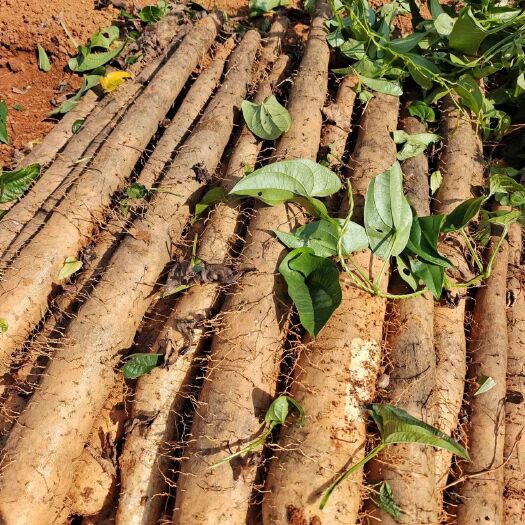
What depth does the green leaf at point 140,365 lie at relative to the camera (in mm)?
1733

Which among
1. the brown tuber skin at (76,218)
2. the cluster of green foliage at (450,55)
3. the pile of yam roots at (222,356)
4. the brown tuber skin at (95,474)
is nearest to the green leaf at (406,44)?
the cluster of green foliage at (450,55)

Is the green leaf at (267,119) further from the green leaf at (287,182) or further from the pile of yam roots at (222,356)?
the green leaf at (287,182)

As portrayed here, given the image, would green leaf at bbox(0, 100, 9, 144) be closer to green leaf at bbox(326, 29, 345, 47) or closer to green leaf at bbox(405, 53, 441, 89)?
green leaf at bbox(326, 29, 345, 47)

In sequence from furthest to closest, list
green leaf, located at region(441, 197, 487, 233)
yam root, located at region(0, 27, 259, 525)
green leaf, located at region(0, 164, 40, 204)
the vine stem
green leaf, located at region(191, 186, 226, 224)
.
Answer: green leaf, located at region(0, 164, 40, 204)
green leaf, located at region(191, 186, 226, 224)
green leaf, located at region(441, 197, 487, 233)
yam root, located at region(0, 27, 259, 525)
the vine stem

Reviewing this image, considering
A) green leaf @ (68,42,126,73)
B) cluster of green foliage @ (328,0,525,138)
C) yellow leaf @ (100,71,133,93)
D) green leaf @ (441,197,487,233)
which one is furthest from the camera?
green leaf @ (68,42,126,73)

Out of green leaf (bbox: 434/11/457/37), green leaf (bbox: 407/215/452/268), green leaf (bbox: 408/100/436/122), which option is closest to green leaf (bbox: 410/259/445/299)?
green leaf (bbox: 407/215/452/268)

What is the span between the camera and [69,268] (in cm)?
199

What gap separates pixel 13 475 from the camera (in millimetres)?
1520

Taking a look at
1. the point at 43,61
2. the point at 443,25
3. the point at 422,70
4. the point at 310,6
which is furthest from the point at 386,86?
the point at 43,61

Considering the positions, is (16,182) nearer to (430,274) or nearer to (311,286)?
(311,286)

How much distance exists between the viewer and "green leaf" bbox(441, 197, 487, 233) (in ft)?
6.17

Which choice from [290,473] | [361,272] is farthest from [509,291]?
[290,473]

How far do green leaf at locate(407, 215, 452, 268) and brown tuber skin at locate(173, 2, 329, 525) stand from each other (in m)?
0.41

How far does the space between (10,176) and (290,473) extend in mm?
1536
